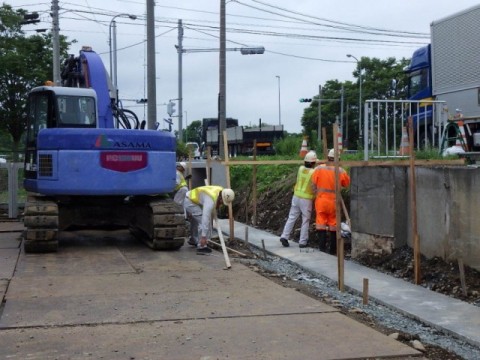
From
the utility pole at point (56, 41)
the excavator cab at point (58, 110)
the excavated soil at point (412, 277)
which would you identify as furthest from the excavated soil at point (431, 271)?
the utility pole at point (56, 41)

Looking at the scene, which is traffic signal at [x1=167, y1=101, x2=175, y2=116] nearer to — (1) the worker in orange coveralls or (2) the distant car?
(2) the distant car

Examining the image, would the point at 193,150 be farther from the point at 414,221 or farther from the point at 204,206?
the point at 414,221

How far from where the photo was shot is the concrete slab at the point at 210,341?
5.49 m

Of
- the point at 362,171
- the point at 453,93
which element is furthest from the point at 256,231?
the point at 453,93

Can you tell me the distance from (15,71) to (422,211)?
2107cm

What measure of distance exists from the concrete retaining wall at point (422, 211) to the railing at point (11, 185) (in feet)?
33.5

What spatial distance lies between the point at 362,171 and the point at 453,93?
5.85 metres

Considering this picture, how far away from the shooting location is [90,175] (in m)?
11.3

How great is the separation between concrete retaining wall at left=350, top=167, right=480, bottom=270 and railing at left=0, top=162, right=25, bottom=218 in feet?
33.5

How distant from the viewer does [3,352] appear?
5.52m

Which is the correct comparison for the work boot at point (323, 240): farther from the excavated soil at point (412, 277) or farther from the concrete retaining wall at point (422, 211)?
the concrete retaining wall at point (422, 211)

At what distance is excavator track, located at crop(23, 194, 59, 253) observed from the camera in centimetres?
1083

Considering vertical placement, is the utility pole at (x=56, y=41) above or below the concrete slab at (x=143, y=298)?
above

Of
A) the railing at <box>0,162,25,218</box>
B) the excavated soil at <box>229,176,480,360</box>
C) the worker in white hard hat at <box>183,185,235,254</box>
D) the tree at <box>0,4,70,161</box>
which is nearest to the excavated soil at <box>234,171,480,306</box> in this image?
the excavated soil at <box>229,176,480,360</box>
